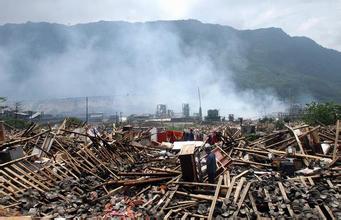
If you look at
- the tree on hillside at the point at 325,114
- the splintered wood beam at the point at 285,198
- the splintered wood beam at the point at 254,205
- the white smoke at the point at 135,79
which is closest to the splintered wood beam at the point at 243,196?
the splintered wood beam at the point at 254,205

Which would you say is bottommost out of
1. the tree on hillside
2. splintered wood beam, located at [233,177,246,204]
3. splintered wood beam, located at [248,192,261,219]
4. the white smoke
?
splintered wood beam, located at [248,192,261,219]

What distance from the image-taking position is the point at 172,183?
12.4 meters

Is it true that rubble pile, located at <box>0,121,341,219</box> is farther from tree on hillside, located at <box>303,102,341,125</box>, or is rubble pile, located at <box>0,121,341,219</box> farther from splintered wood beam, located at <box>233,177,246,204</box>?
tree on hillside, located at <box>303,102,341,125</box>

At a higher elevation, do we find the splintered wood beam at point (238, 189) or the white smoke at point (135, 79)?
the white smoke at point (135, 79)

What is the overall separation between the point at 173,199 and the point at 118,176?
367cm

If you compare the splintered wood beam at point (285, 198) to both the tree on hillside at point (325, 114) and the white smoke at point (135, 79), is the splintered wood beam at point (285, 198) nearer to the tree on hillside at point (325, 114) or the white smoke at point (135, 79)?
the tree on hillside at point (325, 114)

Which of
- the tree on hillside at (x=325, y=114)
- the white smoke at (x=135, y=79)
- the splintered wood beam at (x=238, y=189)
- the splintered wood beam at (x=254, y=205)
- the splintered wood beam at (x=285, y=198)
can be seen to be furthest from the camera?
the white smoke at (x=135, y=79)

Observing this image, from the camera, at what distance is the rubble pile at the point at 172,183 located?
10.4 metres

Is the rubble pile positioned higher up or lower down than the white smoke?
lower down

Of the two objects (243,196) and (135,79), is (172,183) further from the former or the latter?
(135,79)

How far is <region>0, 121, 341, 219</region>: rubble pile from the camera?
34.0 feet

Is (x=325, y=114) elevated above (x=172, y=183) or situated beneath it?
elevated above

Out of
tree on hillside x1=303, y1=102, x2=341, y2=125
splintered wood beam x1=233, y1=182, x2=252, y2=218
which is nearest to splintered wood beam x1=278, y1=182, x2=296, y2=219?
splintered wood beam x1=233, y1=182, x2=252, y2=218

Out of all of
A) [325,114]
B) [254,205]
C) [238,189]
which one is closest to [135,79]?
[325,114]
